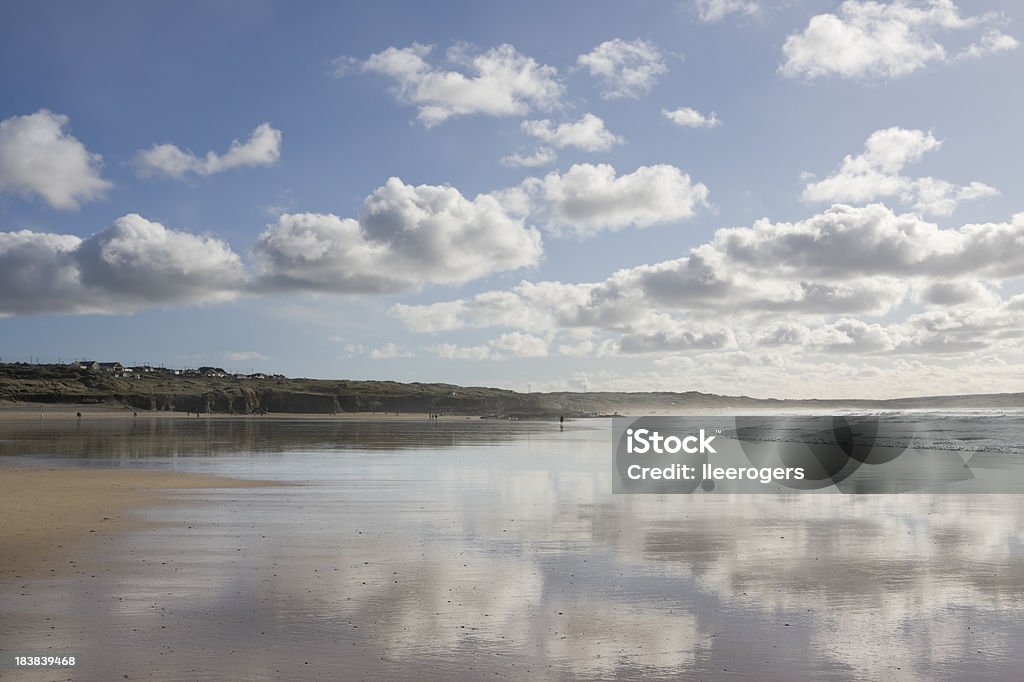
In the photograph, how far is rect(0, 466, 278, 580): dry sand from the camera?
638 inches

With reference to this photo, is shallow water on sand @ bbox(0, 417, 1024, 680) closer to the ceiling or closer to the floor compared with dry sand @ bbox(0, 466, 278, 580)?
closer to the ceiling

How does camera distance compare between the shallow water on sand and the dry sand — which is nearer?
the shallow water on sand

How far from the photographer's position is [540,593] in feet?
43.2

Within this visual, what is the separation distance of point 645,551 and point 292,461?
2808cm

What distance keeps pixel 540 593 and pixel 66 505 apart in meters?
16.4

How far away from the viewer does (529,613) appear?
11.9 meters

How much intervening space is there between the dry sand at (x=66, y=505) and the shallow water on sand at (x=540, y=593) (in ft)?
3.03

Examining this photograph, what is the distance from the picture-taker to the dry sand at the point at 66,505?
53.2ft

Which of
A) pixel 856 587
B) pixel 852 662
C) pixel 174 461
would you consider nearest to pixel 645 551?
pixel 856 587

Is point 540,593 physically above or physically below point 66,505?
above

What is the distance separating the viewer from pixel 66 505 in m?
23.2

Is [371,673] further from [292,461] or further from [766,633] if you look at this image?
[292,461]

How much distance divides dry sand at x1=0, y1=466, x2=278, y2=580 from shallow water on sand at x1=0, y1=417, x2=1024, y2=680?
0.92 meters

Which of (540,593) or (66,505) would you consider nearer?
(540,593)
